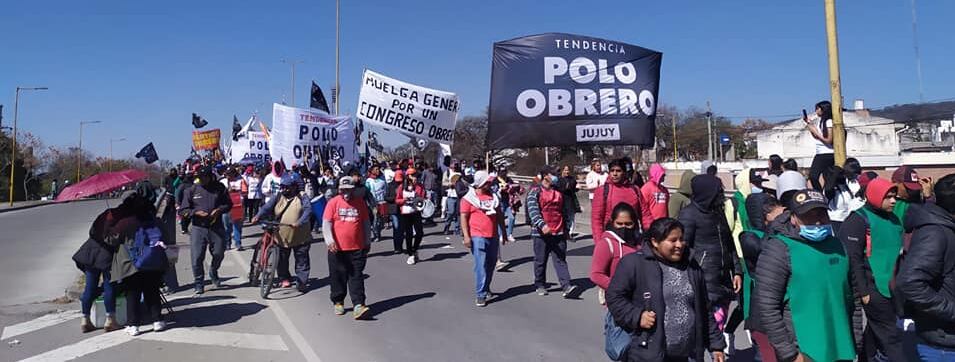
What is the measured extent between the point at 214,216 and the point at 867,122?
214 feet

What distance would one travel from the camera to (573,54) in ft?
28.3

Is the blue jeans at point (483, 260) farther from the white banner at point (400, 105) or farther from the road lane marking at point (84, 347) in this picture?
the white banner at point (400, 105)

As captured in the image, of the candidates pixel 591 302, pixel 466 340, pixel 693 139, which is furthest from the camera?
pixel 693 139

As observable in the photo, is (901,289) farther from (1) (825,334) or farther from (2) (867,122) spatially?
(2) (867,122)

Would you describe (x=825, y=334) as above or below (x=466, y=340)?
above

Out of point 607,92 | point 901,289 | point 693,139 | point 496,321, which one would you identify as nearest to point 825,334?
point 901,289

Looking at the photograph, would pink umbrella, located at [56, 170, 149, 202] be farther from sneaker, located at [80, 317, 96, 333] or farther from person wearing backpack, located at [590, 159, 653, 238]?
person wearing backpack, located at [590, 159, 653, 238]

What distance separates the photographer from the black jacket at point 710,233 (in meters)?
5.27

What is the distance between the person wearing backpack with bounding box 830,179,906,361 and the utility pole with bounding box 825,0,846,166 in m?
3.28

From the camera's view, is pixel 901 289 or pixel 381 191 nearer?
pixel 901 289

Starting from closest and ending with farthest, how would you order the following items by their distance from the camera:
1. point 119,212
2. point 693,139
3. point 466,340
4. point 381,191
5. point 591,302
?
point 466,340
point 119,212
point 591,302
point 381,191
point 693,139

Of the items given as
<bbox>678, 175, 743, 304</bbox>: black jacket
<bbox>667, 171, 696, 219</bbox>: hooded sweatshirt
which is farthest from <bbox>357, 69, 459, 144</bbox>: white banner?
<bbox>678, 175, 743, 304</bbox>: black jacket

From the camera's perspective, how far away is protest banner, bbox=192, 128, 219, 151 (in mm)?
35312

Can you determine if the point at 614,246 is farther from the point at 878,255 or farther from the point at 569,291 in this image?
the point at 569,291
